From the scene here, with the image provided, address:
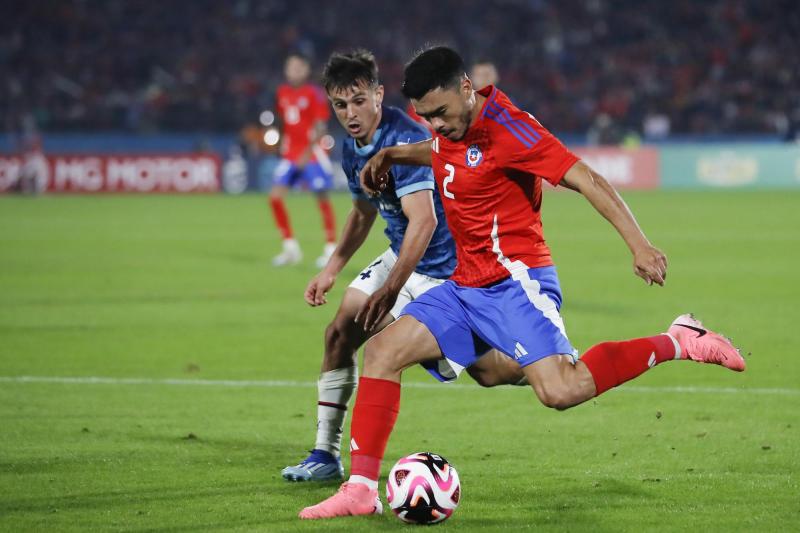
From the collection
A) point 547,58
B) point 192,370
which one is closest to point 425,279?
point 192,370

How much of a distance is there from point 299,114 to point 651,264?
13.1 m

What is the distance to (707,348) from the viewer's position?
5.23 m

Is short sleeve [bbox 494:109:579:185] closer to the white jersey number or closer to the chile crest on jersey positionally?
the chile crest on jersey

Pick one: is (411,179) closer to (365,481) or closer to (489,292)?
(489,292)

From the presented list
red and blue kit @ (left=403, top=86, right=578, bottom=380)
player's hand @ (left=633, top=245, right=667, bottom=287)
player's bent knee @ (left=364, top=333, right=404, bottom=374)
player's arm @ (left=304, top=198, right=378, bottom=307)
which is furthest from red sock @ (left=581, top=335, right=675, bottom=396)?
player's arm @ (left=304, top=198, right=378, bottom=307)

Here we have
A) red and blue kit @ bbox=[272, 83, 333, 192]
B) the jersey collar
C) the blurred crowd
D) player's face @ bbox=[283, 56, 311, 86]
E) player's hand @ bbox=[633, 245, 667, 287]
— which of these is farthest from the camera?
the blurred crowd

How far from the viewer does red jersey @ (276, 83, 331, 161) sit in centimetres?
1686

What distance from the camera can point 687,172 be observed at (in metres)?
33.0

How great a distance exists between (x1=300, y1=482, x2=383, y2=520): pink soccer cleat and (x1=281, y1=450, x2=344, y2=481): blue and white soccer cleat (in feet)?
2.21

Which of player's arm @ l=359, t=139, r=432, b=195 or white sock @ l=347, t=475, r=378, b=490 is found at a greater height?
player's arm @ l=359, t=139, r=432, b=195

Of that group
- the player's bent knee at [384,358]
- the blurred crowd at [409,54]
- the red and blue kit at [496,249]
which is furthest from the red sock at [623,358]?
the blurred crowd at [409,54]

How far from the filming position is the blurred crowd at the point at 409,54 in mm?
35500

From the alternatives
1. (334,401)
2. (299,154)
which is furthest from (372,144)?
(299,154)

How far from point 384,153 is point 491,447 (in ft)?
5.83
